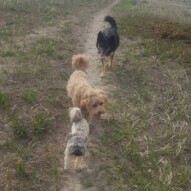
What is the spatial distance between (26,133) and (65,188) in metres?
1.73

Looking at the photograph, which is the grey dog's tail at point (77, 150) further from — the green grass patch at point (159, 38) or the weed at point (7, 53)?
the green grass patch at point (159, 38)

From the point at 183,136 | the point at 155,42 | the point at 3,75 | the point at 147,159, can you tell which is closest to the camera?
the point at 147,159

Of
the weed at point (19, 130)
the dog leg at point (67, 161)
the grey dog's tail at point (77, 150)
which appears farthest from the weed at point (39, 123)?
the grey dog's tail at point (77, 150)

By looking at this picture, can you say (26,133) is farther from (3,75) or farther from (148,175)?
(3,75)

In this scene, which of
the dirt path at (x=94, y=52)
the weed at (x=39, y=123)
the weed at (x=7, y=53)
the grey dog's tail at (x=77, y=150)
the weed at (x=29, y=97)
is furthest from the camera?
the weed at (x=7, y=53)

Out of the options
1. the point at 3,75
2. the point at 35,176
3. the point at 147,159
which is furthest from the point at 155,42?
the point at 35,176

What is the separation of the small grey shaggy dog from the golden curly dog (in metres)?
0.62

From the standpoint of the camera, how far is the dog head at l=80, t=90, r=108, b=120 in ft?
23.7

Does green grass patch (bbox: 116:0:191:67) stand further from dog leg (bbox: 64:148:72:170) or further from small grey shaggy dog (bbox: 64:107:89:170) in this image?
dog leg (bbox: 64:148:72:170)

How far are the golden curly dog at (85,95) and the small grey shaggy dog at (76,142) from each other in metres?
0.62

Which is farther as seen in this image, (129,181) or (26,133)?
(26,133)

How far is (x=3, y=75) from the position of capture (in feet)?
33.1

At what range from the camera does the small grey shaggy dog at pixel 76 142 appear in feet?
19.7

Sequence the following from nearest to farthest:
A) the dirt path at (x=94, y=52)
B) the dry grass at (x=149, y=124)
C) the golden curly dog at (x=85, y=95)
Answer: the dry grass at (x=149, y=124)
the golden curly dog at (x=85, y=95)
the dirt path at (x=94, y=52)
